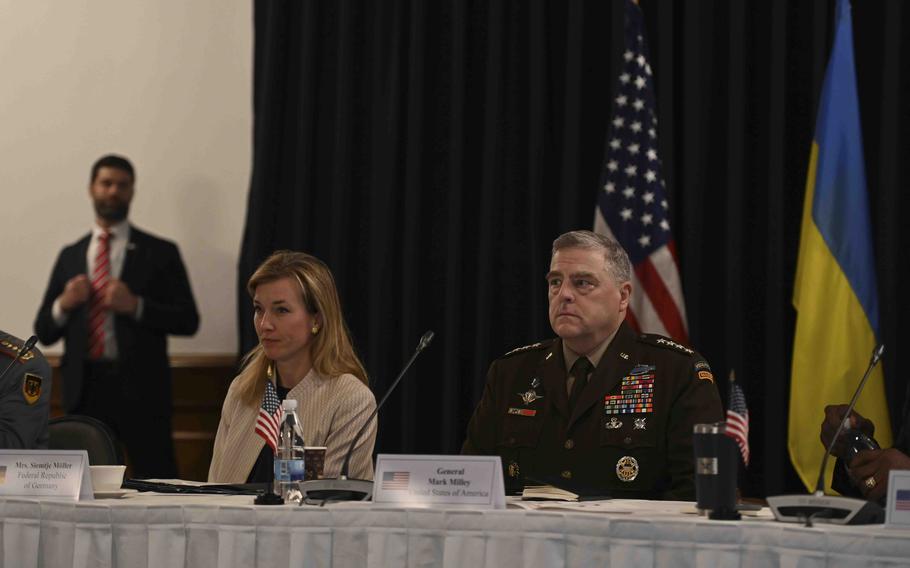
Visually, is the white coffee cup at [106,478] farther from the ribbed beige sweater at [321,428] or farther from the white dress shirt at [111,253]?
the white dress shirt at [111,253]

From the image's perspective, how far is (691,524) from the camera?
204cm

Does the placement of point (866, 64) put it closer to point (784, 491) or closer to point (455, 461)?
point (784, 491)

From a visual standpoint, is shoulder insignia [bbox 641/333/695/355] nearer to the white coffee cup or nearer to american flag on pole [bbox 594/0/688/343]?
american flag on pole [bbox 594/0/688/343]

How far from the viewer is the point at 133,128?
5.97 metres

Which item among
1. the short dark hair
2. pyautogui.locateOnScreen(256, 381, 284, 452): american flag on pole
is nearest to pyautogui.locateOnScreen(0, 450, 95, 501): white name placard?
pyautogui.locateOnScreen(256, 381, 284, 452): american flag on pole

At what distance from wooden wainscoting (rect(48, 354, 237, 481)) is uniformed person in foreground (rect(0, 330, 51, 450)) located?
2387 millimetres

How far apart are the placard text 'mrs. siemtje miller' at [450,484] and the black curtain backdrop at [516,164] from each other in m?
2.36

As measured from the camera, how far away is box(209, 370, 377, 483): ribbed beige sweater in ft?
10.7

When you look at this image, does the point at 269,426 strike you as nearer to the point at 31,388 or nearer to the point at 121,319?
the point at 31,388

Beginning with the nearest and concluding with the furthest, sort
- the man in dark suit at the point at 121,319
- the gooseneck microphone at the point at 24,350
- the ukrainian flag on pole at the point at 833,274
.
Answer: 1. the gooseneck microphone at the point at 24,350
2. the ukrainian flag on pole at the point at 833,274
3. the man in dark suit at the point at 121,319

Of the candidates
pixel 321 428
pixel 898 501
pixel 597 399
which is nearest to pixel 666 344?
pixel 597 399

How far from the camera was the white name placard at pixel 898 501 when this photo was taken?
203 cm

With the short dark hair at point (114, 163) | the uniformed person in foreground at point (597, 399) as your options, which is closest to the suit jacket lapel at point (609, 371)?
the uniformed person in foreground at point (597, 399)

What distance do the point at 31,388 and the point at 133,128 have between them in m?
2.99
